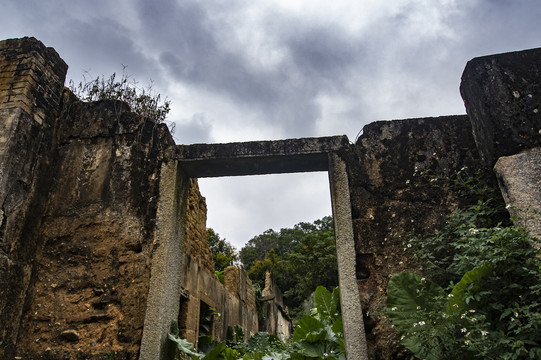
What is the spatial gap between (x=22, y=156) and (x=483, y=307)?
399 cm

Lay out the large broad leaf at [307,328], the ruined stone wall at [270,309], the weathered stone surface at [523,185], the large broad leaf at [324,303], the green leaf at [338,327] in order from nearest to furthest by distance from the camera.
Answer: the weathered stone surface at [523,185] < the green leaf at [338,327] < the large broad leaf at [307,328] < the large broad leaf at [324,303] < the ruined stone wall at [270,309]

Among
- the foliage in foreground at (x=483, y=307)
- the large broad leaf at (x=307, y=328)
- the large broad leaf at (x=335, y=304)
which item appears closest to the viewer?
the foliage in foreground at (x=483, y=307)

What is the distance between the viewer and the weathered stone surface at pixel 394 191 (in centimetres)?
320

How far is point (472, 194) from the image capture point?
11.1 ft

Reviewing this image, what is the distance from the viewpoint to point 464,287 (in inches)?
105

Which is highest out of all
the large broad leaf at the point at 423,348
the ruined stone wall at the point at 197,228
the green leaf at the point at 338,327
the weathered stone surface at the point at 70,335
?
the ruined stone wall at the point at 197,228

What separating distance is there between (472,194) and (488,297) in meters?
1.11

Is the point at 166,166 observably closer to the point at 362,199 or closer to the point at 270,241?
the point at 362,199

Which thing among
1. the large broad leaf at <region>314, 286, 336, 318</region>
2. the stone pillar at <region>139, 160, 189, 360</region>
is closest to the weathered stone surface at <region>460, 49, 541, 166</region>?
the large broad leaf at <region>314, 286, 336, 318</region>

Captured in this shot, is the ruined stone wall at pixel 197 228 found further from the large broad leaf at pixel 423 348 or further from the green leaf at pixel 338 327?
the large broad leaf at pixel 423 348

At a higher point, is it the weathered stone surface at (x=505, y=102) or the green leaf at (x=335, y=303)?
the weathered stone surface at (x=505, y=102)

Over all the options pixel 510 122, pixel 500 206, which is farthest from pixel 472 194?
pixel 510 122

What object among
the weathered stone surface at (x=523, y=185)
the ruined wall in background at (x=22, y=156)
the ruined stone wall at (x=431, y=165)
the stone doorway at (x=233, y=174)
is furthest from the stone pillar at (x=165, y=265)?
the weathered stone surface at (x=523, y=185)

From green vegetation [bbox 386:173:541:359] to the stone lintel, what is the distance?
139cm
